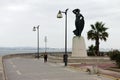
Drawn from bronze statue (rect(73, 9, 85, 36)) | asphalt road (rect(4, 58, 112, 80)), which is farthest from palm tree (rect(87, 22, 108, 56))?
asphalt road (rect(4, 58, 112, 80))

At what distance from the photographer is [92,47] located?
75375 millimetres

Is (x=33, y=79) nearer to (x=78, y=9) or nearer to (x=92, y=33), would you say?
(x=78, y=9)

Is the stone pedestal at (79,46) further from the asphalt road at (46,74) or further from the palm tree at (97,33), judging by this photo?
the palm tree at (97,33)

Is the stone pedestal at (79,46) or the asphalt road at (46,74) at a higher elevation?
the stone pedestal at (79,46)

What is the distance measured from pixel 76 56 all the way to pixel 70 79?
85.1 ft

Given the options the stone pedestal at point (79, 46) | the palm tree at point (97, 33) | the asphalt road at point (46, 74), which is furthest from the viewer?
the palm tree at point (97, 33)

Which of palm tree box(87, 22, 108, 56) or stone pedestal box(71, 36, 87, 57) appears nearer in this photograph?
stone pedestal box(71, 36, 87, 57)

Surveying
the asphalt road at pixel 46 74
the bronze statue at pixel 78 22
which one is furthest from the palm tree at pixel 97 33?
the asphalt road at pixel 46 74

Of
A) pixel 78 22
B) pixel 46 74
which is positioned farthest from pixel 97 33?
pixel 46 74

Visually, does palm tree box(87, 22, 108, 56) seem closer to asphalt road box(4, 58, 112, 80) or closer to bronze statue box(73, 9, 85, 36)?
bronze statue box(73, 9, 85, 36)

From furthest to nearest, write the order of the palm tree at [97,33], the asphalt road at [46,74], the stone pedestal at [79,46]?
the palm tree at [97,33] → the stone pedestal at [79,46] → the asphalt road at [46,74]

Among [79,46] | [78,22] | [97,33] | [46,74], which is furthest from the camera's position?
[97,33]

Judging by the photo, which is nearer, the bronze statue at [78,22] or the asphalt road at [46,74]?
the asphalt road at [46,74]

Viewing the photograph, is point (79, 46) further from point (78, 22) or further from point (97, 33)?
point (97, 33)
